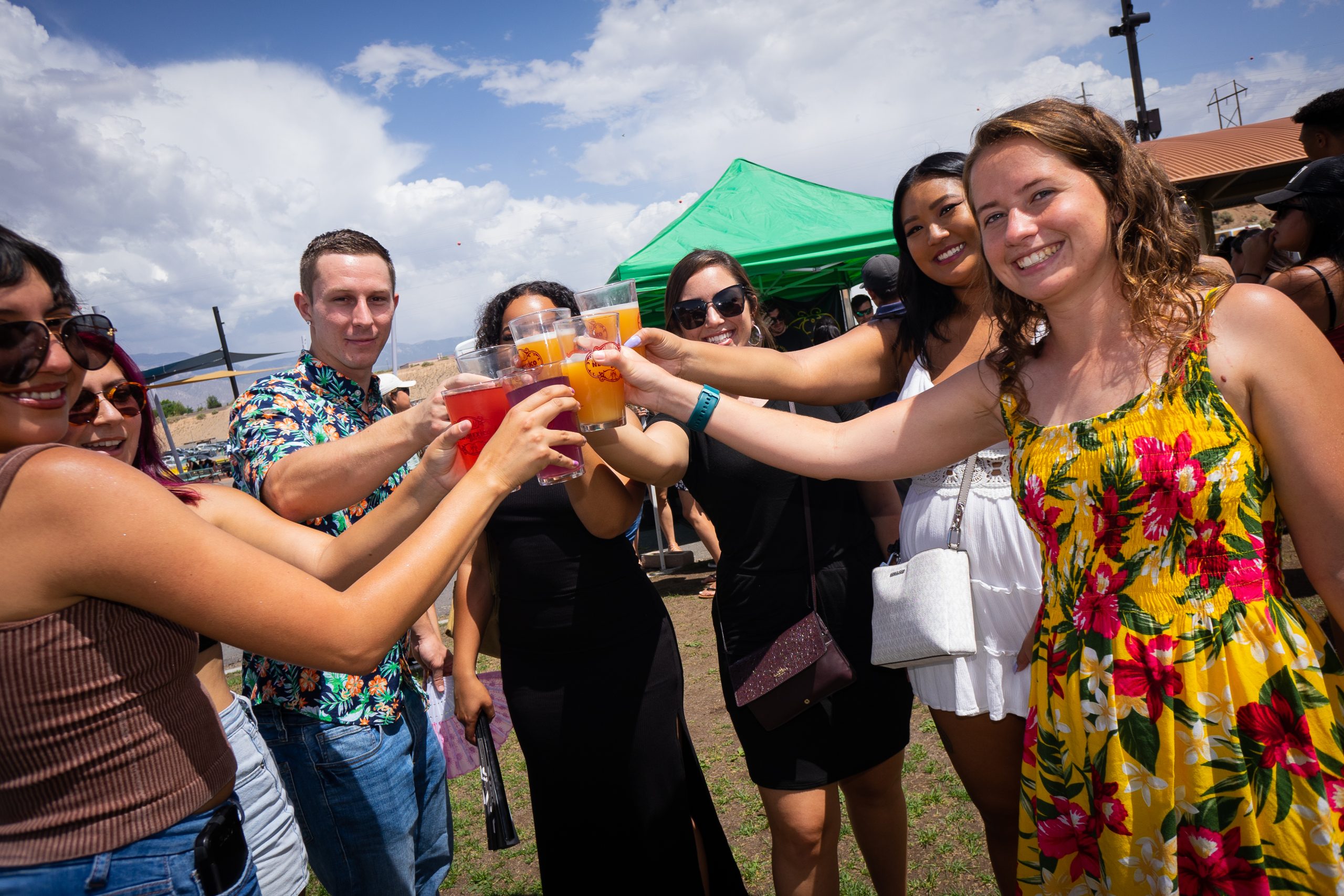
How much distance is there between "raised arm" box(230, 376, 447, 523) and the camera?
225 cm

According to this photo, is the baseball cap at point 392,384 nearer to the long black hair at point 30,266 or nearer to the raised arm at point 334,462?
the raised arm at point 334,462

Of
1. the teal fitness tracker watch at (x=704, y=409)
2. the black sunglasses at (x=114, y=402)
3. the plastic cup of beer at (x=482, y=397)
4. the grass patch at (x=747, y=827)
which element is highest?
the black sunglasses at (x=114, y=402)

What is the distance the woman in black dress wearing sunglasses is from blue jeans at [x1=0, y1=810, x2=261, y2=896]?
4.81 ft

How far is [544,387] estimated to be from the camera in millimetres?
1857

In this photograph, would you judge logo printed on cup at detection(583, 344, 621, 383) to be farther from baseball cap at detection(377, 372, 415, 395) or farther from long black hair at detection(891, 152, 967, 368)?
baseball cap at detection(377, 372, 415, 395)

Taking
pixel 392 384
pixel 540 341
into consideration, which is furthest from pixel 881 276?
pixel 392 384

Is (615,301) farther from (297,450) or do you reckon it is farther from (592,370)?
(297,450)

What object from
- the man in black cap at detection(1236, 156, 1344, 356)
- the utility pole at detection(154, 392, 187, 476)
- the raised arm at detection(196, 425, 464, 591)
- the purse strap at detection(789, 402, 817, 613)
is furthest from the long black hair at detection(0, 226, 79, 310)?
the utility pole at detection(154, 392, 187, 476)

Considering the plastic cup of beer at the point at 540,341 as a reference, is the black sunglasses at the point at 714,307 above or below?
above

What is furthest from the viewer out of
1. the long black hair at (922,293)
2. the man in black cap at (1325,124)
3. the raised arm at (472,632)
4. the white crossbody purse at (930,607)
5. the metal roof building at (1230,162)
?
the metal roof building at (1230,162)

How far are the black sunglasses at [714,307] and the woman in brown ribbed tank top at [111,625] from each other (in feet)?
6.32

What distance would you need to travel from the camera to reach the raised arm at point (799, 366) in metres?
2.51

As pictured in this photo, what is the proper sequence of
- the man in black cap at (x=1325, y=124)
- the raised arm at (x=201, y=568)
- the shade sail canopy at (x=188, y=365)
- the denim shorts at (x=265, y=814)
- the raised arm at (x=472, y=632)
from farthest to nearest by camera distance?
the shade sail canopy at (x=188, y=365)
the man in black cap at (x=1325, y=124)
the raised arm at (x=472, y=632)
the denim shorts at (x=265, y=814)
the raised arm at (x=201, y=568)

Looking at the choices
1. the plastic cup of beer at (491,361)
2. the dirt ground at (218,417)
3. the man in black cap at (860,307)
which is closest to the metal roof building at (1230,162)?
the man in black cap at (860,307)
